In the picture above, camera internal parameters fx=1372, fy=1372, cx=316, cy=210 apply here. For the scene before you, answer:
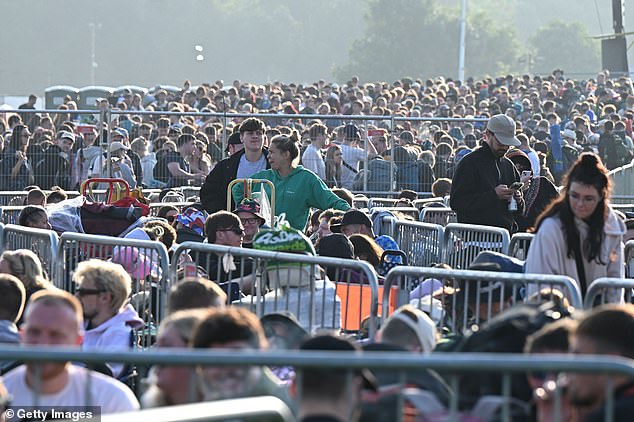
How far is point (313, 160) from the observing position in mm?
18047

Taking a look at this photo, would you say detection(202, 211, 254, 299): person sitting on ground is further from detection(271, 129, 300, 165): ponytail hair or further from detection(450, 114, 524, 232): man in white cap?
detection(450, 114, 524, 232): man in white cap

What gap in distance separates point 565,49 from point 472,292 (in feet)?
345

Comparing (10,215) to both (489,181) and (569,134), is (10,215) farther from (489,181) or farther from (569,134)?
(569,134)

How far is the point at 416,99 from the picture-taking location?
104 ft

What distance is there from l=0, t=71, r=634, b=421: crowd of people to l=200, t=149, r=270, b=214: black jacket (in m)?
0.01

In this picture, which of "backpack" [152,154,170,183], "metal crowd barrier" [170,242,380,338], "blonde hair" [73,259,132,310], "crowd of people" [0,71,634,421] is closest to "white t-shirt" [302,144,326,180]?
"crowd of people" [0,71,634,421]

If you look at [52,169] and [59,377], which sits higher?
[52,169]

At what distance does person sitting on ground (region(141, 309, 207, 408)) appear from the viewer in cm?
441

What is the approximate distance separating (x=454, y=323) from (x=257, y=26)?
10333 centimetres

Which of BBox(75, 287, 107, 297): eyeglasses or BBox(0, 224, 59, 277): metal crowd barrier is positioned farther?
BBox(0, 224, 59, 277): metal crowd barrier

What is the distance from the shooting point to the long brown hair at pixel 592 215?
7.53m

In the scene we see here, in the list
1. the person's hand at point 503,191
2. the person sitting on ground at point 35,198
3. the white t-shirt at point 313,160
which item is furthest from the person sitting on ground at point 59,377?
the white t-shirt at point 313,160

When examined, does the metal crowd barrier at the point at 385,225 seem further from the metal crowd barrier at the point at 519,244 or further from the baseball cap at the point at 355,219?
the metal crowd barrier at the point at 519,244

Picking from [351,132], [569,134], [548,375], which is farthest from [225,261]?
[569,134]
